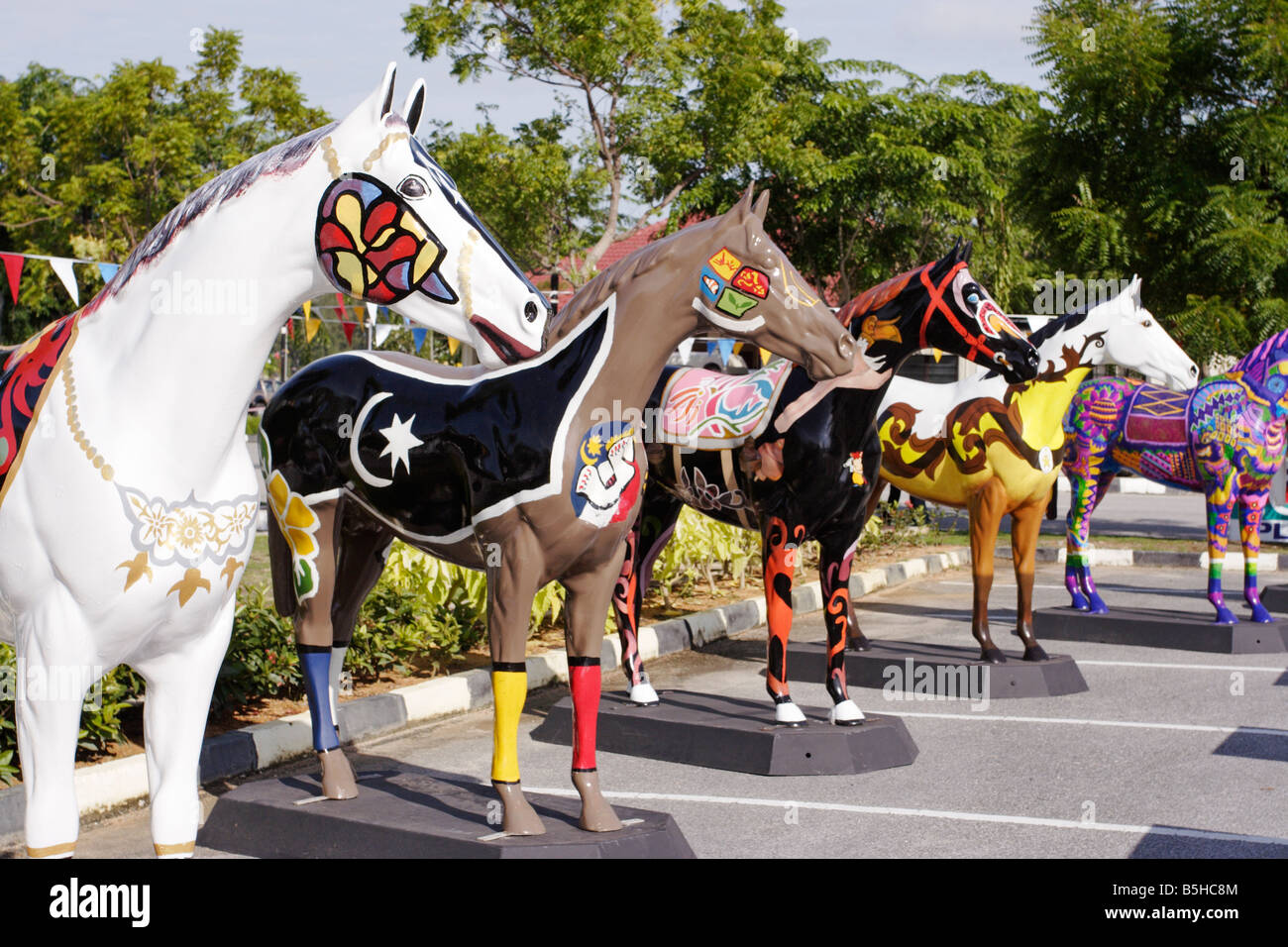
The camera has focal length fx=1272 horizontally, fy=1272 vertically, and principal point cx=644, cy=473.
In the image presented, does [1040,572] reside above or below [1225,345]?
below

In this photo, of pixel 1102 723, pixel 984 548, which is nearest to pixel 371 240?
pixel 1102 723

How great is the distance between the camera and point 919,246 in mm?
21719

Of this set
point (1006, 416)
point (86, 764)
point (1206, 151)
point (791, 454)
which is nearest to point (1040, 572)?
point (1206, 151)

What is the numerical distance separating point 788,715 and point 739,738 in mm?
276

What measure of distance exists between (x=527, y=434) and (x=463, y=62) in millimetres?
15720

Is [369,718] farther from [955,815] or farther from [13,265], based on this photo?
[13,265]

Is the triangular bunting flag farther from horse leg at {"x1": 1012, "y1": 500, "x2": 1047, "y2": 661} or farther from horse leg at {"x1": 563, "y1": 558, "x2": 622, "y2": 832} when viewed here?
horse leg at {"x1": 1012, "y1": 500, "x2": 1047, "y2": 661}

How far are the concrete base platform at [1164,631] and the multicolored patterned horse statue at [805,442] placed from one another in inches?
143

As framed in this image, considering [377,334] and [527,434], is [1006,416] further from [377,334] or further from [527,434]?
[377,334]

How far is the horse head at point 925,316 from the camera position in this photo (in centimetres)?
635

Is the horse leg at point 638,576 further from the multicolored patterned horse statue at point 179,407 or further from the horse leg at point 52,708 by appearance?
the horse leg at point 52,708

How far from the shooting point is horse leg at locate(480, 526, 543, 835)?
4.12 m

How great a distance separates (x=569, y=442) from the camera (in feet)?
13.4

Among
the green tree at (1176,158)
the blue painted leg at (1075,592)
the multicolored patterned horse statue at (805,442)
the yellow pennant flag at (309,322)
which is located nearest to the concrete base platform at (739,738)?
the multicolored patterned horse statue at (805,442)
